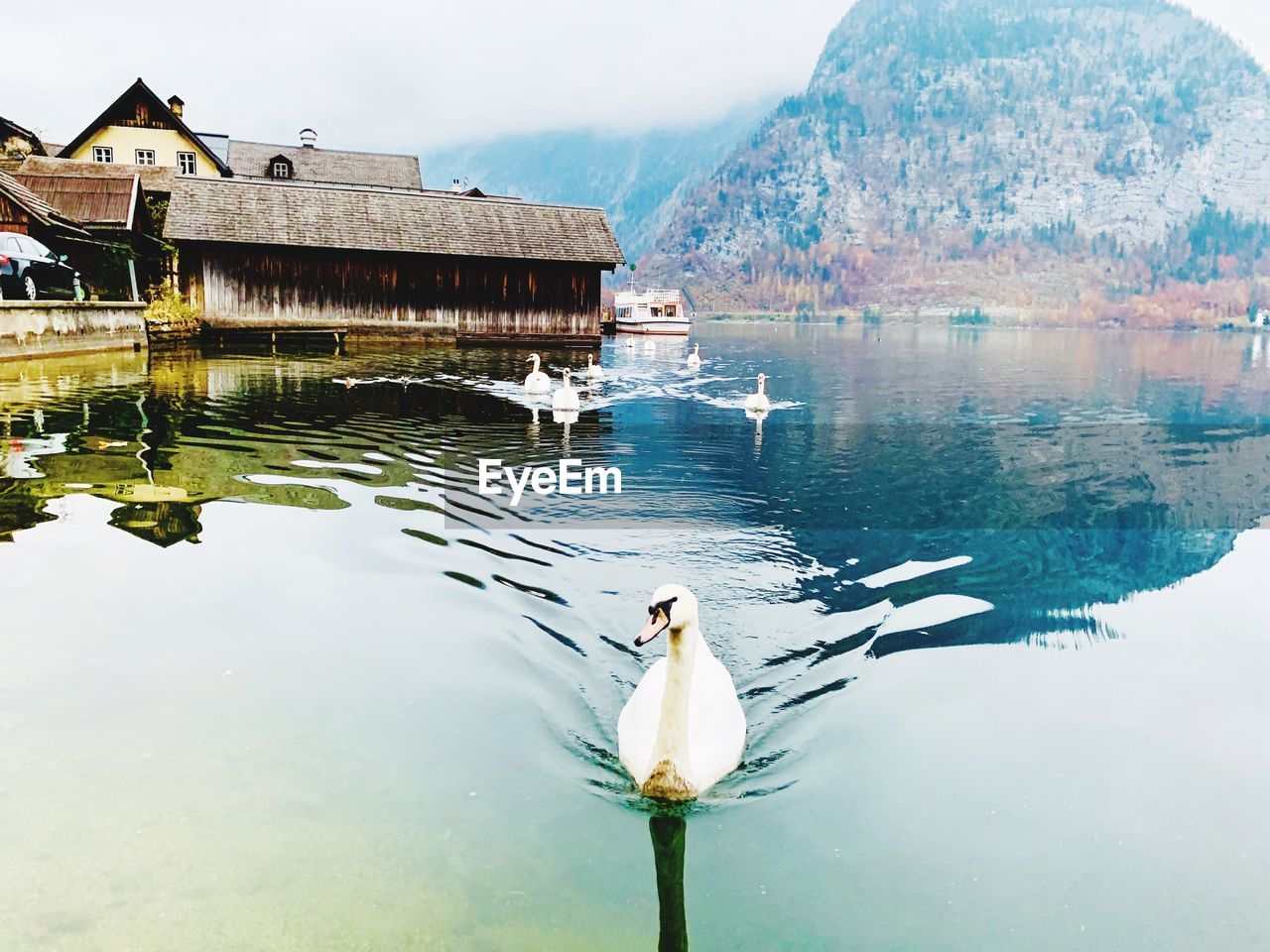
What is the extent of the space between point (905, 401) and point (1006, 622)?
20.2 meters

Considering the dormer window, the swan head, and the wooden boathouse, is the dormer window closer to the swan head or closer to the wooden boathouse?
the wooden boathouse

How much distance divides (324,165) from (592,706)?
5858 cm

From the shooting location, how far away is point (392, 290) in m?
38.9

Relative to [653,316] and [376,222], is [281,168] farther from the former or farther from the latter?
[653,316]

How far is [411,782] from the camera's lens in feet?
17.8

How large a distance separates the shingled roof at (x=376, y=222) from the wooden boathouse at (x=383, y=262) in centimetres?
6

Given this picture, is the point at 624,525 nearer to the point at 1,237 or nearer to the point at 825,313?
the point at 1,237

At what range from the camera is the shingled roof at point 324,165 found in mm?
56969

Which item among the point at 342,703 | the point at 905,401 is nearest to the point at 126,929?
the point at 342,703

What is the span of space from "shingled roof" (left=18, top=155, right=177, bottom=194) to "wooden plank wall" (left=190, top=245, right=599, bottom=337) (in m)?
5.67

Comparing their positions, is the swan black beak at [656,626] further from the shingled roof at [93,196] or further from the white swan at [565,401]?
the shingled roof at [93,196]

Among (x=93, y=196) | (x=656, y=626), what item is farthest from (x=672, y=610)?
(x=93, y=196)

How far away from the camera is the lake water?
4484 millimetres

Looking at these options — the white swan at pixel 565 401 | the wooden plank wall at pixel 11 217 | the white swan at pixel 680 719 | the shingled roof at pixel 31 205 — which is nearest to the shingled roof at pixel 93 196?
the shingled roof at pixel 31 205
